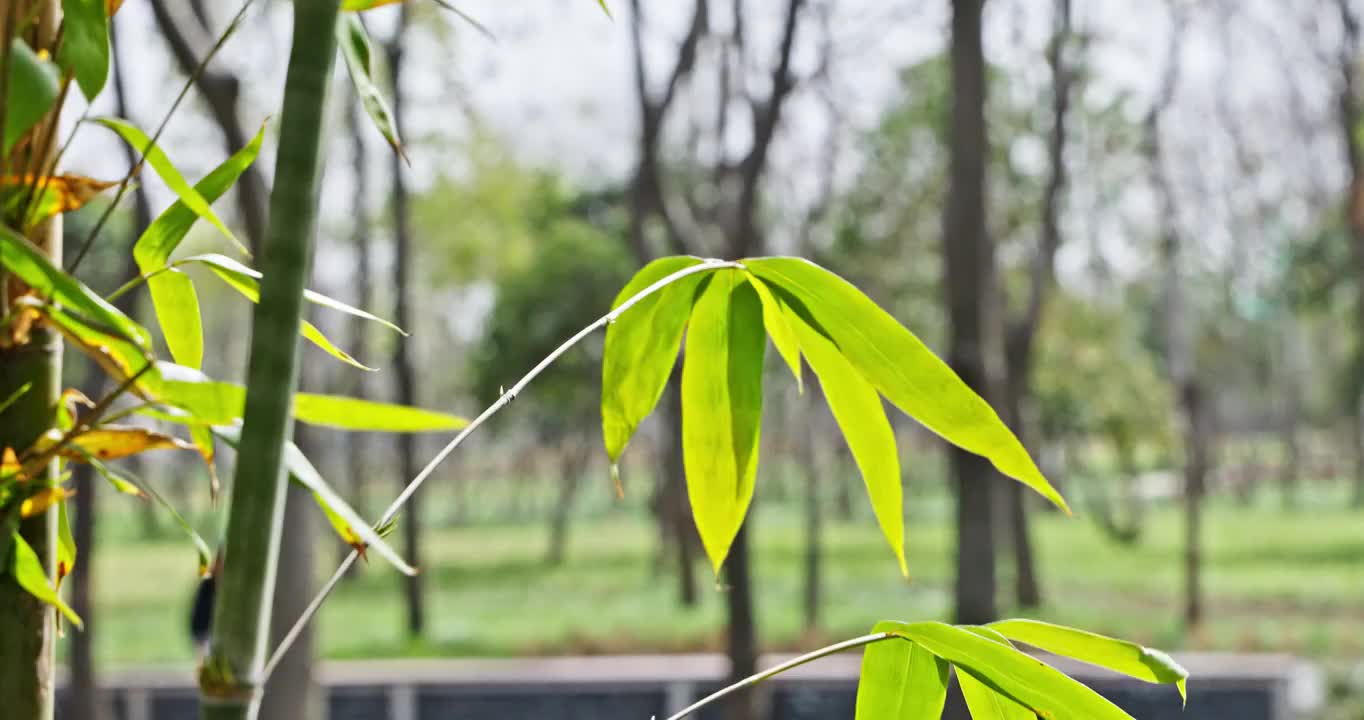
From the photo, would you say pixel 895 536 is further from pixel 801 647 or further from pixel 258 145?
pixel 801 647

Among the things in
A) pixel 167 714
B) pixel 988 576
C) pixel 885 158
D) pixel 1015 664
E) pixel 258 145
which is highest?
pixel 885 158

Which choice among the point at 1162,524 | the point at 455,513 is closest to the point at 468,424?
the point at 1162,524

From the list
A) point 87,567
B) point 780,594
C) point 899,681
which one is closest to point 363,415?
point 899,681

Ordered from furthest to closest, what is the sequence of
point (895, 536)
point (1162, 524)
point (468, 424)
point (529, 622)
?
point (1162, 524), point (529, 622), point (895, 536), point (468, 424)

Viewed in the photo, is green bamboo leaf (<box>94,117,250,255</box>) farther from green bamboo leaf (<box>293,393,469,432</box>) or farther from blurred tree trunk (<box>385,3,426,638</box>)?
blurred tree trunk (<box>385,3,426,638</box>)

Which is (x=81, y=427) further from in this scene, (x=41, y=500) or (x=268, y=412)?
(x=268, y=412)

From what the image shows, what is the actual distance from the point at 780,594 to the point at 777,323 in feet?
33.2

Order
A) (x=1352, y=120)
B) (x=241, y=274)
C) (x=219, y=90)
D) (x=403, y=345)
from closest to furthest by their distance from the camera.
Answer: (x=241, y=274) → (x=219, y=90) → (x=1352, y=120) → (x=403, y=345)

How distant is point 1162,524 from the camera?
18719 mm

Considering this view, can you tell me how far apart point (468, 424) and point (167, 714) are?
666cm

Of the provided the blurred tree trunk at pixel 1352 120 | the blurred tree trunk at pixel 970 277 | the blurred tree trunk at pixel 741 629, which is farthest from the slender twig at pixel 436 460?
the blurred tree trunk at pixel 1352 120

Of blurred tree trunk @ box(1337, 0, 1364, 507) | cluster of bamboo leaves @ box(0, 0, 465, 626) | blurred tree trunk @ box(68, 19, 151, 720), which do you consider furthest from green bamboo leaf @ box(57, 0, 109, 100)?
blurred tree trunk @ box(1337, 0, 1364, 507)

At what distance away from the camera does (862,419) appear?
67cm

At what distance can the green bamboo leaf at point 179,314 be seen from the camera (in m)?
0.66
